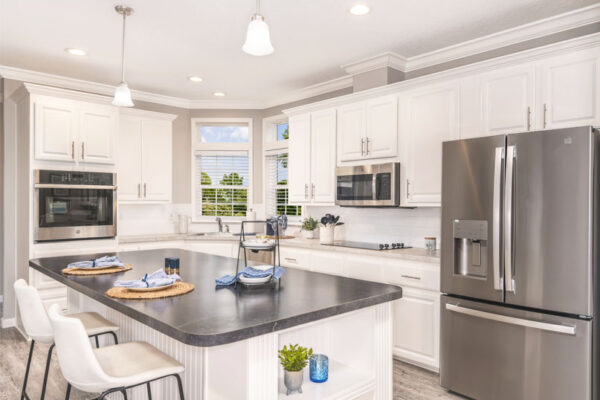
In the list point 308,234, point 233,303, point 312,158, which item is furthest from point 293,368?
point 312,158

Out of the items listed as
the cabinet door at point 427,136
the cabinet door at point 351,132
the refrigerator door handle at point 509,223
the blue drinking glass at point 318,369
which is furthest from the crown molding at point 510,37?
the blue drinking glass at point 318,369

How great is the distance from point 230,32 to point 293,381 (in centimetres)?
281

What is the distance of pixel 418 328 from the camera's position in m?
3.30

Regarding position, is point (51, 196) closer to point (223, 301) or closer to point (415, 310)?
point (223, 301)

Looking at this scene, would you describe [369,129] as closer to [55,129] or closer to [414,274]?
[414,274]

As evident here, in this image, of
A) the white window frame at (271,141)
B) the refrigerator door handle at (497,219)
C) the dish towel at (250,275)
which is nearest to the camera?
the dish towel at (250,275)

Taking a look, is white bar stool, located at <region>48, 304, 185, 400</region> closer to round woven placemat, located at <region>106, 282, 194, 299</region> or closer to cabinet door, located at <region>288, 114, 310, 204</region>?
round woven placemat, located at <region>106, 282, 194, 299</region>

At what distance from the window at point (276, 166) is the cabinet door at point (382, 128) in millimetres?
1739

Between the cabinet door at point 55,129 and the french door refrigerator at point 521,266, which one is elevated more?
the cabinet door at point 55,129

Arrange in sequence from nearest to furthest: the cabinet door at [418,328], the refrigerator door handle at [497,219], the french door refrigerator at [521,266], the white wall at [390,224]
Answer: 1. the french door refrigerator at [521,266]
2. the refrigerator door handle at [497,219]
3. the cabinet door at [418,328]
4. the white wall at [390,224]

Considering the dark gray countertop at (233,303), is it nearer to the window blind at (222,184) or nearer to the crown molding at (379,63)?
the crown molding at (379,63)

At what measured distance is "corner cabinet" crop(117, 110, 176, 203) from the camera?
5.05m

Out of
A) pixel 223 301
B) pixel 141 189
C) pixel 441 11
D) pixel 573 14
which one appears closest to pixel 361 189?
pixel 441 11

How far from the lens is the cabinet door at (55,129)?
400cm
